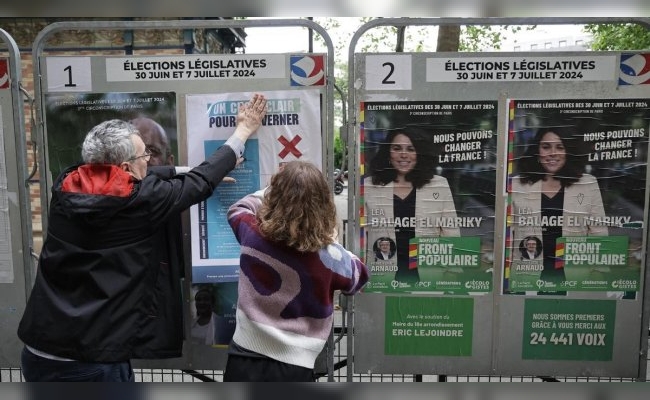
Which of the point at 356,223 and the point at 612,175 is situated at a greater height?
the point at 612,175

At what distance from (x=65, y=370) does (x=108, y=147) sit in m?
1.03

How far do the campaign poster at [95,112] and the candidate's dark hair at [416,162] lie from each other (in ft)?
4.01

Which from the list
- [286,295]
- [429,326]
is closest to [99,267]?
[286,295]

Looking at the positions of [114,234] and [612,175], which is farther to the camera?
[612,175]

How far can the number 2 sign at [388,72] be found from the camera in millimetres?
3143

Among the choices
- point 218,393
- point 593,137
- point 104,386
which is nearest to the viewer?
point 104,386

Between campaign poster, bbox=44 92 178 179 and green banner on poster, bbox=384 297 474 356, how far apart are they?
5.51ft

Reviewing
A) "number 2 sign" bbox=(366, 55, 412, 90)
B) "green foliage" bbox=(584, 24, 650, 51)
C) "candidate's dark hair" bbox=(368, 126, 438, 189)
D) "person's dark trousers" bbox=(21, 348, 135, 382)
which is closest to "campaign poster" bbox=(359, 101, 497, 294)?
"candidate's dark hair" bbox=(368, 126, 438, 189)

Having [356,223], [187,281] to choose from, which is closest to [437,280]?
[356,223]

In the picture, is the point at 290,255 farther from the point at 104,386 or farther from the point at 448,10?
the point at 448,10

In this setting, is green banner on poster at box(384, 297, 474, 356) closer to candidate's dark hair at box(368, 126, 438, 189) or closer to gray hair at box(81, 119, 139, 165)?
candidate's dark hair at box(368, 126, 438, 189)

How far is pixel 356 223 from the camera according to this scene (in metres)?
3.27

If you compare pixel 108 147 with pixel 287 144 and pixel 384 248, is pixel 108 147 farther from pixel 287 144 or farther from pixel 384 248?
pixel 384 248

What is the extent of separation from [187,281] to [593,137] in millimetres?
2610
